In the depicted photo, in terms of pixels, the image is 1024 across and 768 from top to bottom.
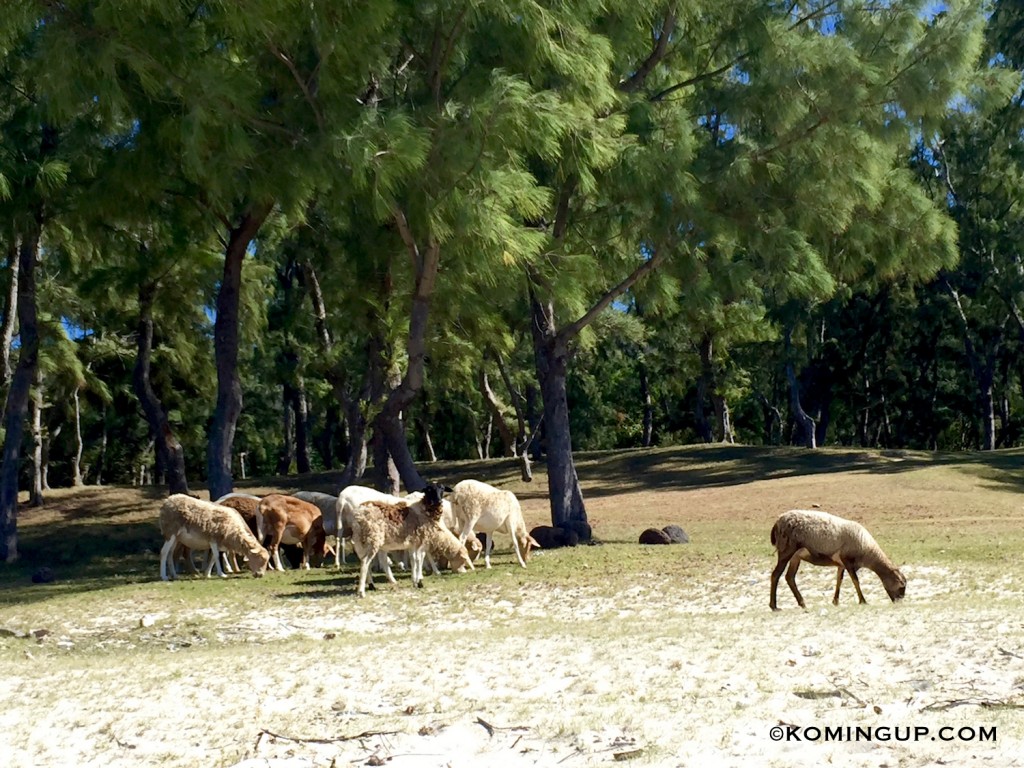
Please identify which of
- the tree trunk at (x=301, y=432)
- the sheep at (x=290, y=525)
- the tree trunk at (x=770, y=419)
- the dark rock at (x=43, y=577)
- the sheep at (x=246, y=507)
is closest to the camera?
the sheep at (x=290, y=525)

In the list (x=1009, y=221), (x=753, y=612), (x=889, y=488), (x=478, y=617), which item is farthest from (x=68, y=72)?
(x=1009, y=221)

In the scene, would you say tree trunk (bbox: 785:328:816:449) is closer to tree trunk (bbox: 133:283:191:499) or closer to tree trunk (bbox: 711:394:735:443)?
tree trunk (bbox: 711:394:735:443)

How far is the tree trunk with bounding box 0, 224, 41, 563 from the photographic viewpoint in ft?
76.2

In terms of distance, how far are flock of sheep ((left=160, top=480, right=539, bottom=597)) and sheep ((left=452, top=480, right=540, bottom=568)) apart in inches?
0.6

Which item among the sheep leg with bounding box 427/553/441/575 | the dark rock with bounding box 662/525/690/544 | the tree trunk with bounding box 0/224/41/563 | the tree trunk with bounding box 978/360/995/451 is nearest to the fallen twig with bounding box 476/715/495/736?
the sheep leg with bounding box 427/553/441/575

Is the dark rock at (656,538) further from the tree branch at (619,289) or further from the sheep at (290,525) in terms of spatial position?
the sheep at (290,525)

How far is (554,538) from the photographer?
67.8 feet

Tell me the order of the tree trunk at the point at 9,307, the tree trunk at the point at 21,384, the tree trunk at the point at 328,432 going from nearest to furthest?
the tree trunk at the point at 21,384
the tree trunk at the point at 9,307
the tree trunk at the point at 328,432

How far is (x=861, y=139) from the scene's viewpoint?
1941cm

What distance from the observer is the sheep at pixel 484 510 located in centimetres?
1717

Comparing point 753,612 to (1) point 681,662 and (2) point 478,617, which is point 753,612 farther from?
(1) point 681,662

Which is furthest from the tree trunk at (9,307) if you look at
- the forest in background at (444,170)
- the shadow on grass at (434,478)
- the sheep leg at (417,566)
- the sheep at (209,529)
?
the sheep leg at (417,566)

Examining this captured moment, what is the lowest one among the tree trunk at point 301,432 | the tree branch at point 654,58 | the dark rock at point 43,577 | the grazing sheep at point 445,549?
the dark rock at point 43,577

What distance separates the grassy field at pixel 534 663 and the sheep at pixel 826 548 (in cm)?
47
